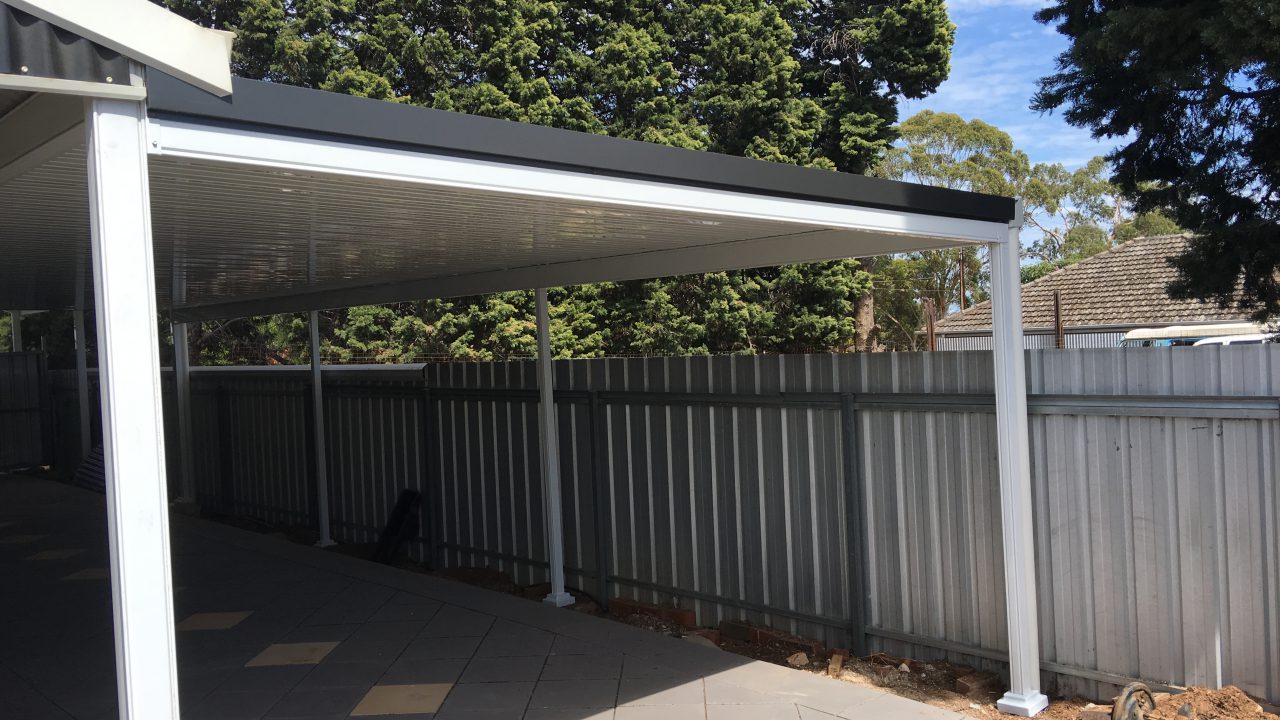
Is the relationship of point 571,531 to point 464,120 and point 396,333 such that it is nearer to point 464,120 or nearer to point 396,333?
point 464,120

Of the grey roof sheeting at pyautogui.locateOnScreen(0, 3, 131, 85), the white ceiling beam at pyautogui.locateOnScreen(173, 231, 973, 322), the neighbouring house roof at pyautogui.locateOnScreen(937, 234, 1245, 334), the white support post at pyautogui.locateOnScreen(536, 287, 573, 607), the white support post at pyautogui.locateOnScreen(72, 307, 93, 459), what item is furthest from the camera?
the neighbouring house roof at pyautogui.locateOnScreen(937, 234, 1245, 334)

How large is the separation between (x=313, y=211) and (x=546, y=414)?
10.2 ft

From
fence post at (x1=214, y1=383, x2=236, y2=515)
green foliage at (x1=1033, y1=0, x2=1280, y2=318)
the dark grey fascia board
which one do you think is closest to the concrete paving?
the dark grey fascia board

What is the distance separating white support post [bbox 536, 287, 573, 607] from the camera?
21.5ft

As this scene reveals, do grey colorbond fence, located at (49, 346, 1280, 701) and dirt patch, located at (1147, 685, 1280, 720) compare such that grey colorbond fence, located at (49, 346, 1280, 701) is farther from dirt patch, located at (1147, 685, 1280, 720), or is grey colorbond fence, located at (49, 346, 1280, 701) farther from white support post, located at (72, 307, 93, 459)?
white support post, located at (72, 307, 93, 459)

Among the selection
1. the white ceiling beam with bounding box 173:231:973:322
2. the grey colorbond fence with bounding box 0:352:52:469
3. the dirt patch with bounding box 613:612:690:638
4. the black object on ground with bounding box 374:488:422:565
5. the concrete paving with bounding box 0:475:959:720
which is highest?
the white ceiling beam with bounding box 173:231:973:322

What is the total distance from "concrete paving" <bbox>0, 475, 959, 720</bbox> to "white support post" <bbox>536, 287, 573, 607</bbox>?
0.31m

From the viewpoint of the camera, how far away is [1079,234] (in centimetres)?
4903

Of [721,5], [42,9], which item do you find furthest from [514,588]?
[721,5]

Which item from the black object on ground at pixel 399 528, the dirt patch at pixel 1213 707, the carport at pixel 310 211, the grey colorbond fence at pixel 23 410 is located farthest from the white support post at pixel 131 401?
the grey colorbond fence at pixel 23 410

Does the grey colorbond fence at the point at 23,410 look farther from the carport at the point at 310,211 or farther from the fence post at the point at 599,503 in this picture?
the fence post at the point at 599,503

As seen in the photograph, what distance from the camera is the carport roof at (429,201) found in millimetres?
2506

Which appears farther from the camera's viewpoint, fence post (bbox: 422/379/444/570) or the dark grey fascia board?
fence post (bbox: 422/379/444/570)

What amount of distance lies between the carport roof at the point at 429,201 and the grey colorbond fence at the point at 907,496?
2.60ft
